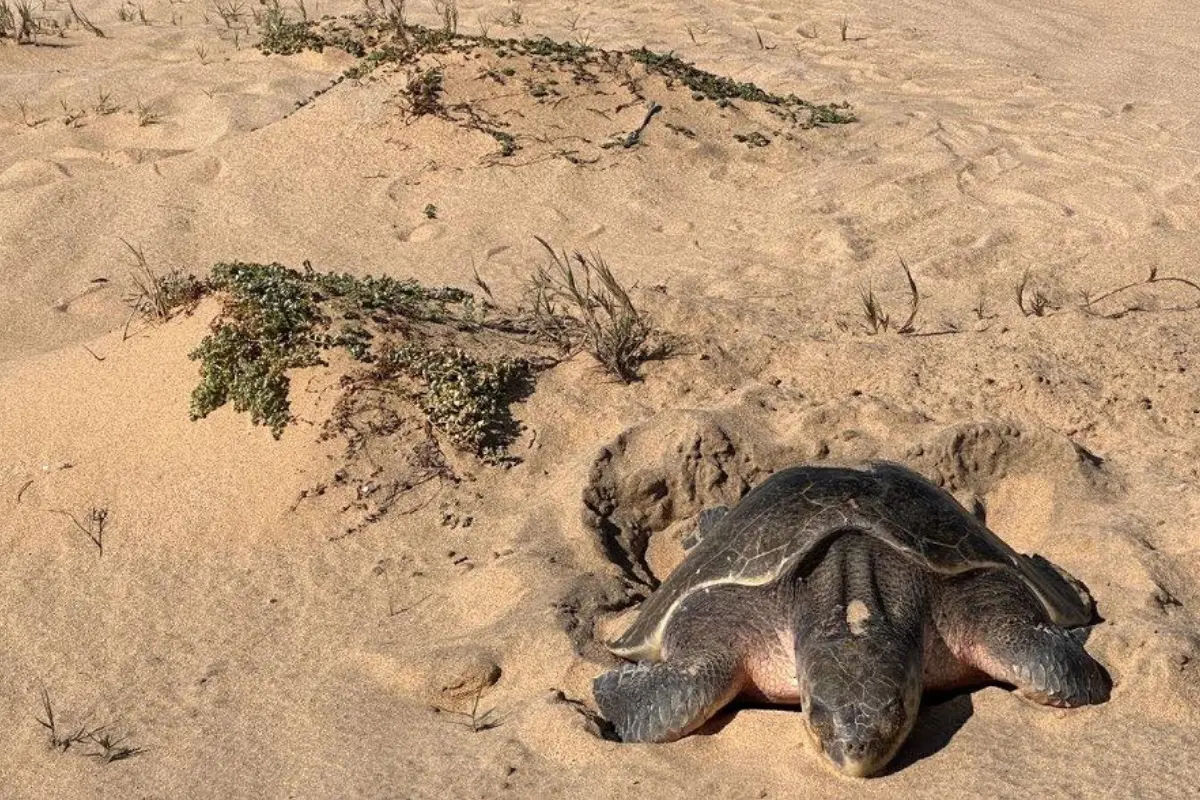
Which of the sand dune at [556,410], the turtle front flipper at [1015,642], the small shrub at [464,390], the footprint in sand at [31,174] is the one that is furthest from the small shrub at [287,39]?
the turtle front flipper at [1015,642]

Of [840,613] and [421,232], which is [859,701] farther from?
[421,232]

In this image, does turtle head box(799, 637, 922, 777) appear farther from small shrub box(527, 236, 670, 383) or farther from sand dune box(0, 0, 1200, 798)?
small shrub box(527, 236, 670, 383)

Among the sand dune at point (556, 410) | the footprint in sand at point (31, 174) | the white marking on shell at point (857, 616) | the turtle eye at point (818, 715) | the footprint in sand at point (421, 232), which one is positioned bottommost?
the footprint in sand at point (421, 232)

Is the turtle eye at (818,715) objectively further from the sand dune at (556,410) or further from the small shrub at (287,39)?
the small shrub at (287,39)

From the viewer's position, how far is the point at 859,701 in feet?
8.32

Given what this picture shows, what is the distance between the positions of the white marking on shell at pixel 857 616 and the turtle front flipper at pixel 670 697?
0.33 meters

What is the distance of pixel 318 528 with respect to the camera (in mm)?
3936

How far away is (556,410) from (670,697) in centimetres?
176

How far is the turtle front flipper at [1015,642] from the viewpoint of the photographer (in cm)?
279

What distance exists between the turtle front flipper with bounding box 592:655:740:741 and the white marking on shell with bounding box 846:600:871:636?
1.09 feet

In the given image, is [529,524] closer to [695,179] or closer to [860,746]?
[860,746]

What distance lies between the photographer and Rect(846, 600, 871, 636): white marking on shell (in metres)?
2.70

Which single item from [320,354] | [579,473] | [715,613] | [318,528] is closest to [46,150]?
[320,354]

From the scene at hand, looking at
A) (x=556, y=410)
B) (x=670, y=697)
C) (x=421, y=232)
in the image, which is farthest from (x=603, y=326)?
(x=670, y=697)
